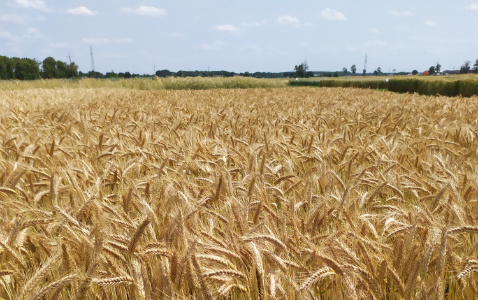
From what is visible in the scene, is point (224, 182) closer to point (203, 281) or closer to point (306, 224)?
point (306, 224)

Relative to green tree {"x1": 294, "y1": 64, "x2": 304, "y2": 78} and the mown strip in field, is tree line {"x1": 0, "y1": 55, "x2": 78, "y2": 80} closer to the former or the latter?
green tree {"x1": 294, "y1": 64, "x2": 304, "y2": 78}

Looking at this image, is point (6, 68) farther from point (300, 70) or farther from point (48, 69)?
point (300, 70)

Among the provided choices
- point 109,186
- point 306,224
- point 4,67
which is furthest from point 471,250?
point 4,67

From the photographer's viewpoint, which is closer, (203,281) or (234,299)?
(203,281)

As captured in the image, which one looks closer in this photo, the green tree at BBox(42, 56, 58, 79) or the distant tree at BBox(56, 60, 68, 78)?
the green tree at BBox(42, 56, 58, 79)

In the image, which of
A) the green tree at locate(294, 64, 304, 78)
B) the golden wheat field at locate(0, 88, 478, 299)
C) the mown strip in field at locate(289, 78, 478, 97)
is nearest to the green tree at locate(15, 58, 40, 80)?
the green tree at locate(294, 64, 304, 78)

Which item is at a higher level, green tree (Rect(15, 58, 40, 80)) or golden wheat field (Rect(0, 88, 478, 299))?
green tree (Rect(15, 58, 40, 80))

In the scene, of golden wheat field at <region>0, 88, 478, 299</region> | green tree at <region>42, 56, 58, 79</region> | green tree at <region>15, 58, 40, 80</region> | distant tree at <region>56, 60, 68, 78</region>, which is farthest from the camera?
distant tree at <region>56, 60, 68, 78</region>

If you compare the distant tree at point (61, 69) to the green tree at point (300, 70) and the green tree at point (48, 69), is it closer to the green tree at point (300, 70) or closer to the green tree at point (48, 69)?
the green tree at point (48, 69)

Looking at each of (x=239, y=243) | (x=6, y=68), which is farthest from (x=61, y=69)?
(x=239, y=243)

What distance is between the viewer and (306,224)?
1438 mm

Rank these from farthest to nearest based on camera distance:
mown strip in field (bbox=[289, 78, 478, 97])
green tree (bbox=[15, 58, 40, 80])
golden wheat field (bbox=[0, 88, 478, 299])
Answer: green tree (bbox=[15, 58, 40, 80])
mown strip in field (bbox=[289, 78, 478, 97])
golden wheat field (bbox=[0, 88, 478, 299])

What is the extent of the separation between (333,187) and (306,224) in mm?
655

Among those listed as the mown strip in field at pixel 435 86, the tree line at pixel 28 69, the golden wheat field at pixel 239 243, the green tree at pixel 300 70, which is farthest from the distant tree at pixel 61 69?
the golden wheat field at pixel 239 243
